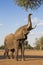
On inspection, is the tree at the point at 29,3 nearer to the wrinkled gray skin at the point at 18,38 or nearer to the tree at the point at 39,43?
the wrinkled gray skin at the point at 18,38

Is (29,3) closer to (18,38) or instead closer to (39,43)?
(18,38)

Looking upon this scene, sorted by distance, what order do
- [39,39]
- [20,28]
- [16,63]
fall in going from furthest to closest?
[39,39] → [20,28] → [16,63]

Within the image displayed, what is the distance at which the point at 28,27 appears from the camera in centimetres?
2078

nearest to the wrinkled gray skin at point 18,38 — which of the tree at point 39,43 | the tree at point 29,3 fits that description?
the tree at point 29,3

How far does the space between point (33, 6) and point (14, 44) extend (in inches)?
145

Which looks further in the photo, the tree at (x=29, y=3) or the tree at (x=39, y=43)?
the tree at (x=39, y=43)

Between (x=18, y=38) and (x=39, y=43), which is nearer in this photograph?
(x=18, y=38)

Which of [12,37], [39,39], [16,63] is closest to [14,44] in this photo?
[12,37]

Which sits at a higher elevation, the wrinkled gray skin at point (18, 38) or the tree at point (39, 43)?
the tree at point (39, 43)

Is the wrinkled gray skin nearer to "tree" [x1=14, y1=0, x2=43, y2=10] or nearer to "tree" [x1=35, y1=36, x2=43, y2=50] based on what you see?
"tree" [x1=14, y1=0, x2=43, y2=10]

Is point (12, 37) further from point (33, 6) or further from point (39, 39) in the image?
point (39, 39)

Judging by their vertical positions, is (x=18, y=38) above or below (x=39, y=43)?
below

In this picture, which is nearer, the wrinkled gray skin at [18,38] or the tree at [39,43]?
the wrinkled gray skin at [18,38]

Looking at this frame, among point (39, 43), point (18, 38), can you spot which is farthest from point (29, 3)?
point (39, 43)
